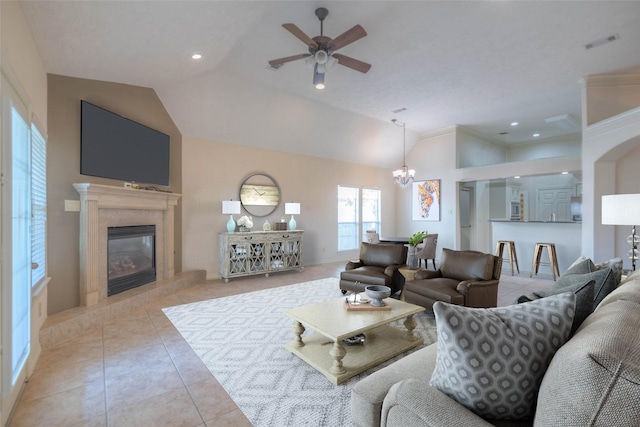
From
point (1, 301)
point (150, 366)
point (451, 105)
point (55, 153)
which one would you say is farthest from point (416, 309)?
point (451, 105)

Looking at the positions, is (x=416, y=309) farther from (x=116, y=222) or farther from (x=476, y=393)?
(x=116, y=222)

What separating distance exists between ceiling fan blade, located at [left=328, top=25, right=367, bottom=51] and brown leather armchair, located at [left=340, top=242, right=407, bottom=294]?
2785 mm

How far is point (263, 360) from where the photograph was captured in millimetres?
2547

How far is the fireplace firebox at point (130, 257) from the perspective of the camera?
390 centimetres

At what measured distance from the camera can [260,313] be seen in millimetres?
3729

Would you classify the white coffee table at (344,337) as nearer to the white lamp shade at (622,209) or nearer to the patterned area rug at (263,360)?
the patterned area rug at (263,360)

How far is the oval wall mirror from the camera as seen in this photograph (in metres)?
6.14

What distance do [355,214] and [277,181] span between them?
8.74 feet

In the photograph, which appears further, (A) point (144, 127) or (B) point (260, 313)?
(A) point (144, 127)

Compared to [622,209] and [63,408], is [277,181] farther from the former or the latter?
[622,209]

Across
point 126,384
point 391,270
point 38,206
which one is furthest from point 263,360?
point 38,206

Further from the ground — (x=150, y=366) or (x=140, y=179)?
(x=140, y=179)

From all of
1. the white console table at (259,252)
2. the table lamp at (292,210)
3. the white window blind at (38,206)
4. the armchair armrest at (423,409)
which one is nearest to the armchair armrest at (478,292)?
the armchair armrest at (423,409)

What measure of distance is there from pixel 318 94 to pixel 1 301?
507 centimetres
